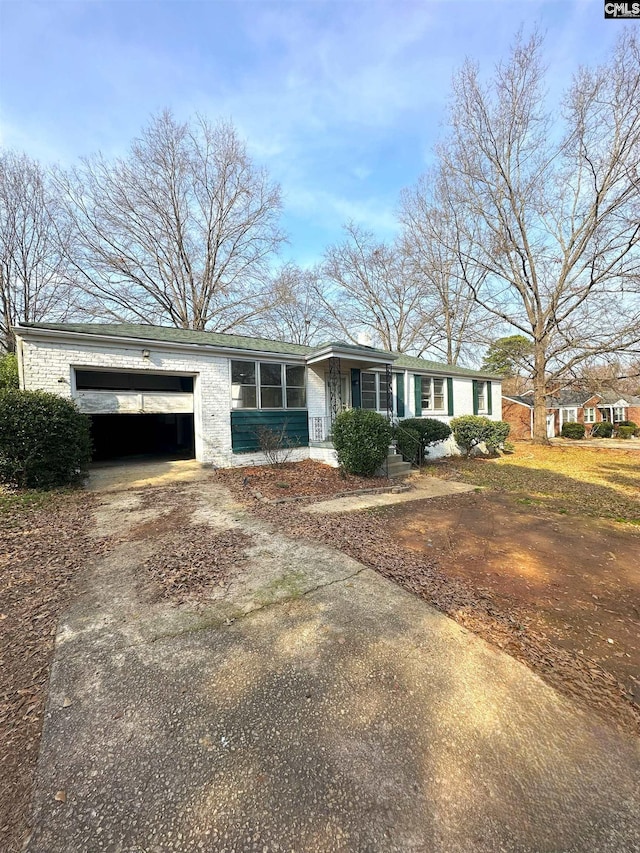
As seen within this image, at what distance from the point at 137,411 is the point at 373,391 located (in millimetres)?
7586

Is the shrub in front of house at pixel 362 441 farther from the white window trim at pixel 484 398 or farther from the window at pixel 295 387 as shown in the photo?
the white window trim at pixel 484 398

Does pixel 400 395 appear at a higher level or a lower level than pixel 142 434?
higher

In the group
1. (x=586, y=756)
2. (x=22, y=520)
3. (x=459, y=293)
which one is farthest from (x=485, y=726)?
(x=459, y=293)

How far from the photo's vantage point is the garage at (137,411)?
841cm

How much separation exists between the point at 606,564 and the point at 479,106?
21.0 m

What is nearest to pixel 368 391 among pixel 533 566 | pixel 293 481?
pixel 293 481

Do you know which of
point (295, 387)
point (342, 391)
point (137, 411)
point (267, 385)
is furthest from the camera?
point (342, 391)

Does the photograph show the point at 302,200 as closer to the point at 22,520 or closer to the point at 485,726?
the point at 22,520

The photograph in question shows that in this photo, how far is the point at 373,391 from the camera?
12570mm

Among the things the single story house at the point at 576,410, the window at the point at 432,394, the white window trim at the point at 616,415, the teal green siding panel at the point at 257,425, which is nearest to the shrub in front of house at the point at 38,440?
the teal green siding panel at the point at 257,425

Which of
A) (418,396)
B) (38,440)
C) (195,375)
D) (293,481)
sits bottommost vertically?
(293,481)

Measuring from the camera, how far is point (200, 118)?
59.0 ft

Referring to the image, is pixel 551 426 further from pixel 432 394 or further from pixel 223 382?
pixel 223 382

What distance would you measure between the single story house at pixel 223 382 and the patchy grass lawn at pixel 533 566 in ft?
10.3
